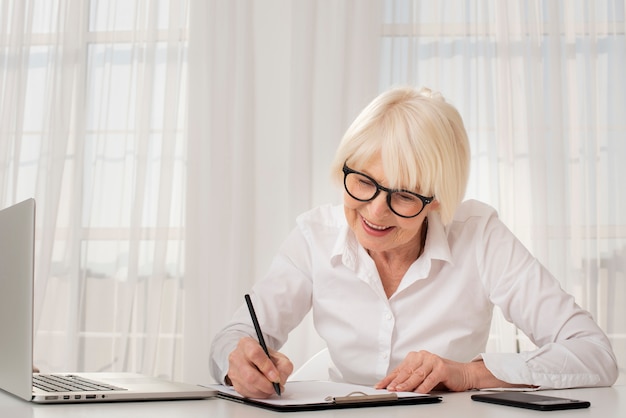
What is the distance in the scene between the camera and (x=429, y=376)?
1.43 meters

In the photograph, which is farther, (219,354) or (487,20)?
(487,20)

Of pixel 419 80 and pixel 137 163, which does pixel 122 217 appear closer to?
pixel 137 163

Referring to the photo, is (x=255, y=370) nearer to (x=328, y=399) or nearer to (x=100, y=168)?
(x=328, y=399)

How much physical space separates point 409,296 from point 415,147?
40 centimetres

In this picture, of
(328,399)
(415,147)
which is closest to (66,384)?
(328,399)

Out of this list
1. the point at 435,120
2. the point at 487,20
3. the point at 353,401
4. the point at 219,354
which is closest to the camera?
the point at 353,401

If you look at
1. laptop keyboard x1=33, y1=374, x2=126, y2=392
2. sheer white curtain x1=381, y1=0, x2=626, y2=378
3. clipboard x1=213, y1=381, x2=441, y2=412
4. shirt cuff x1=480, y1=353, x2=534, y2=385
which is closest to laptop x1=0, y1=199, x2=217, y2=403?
laptop keyboard x1=33, y1=374, x2=126, y2=392

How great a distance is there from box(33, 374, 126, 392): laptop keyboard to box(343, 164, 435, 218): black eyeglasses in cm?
74

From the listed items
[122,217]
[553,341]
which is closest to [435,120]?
[553,341]

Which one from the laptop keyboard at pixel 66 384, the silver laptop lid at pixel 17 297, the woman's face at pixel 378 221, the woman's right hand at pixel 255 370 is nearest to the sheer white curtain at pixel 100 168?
the woman's face at pixel 378 221

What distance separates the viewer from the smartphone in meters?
1.13

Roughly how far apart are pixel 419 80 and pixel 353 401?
7.76 feet

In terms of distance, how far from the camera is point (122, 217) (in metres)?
3.41

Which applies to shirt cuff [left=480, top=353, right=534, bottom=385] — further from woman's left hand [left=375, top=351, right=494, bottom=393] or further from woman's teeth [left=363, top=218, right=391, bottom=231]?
woman's teeth [left=363, top=218, right=391, bottom=231]
